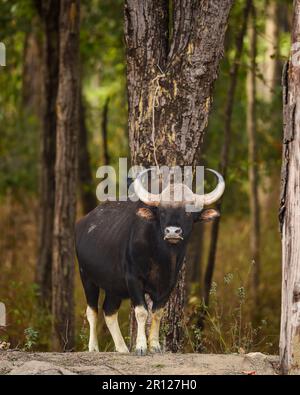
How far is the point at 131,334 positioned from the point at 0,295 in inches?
202

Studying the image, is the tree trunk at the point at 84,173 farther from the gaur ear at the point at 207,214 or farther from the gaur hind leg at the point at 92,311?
the gaur ear at the point at 207,214

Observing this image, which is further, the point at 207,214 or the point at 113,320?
A: the point at 113,320

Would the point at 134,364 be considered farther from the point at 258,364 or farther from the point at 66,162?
the point at 66,162

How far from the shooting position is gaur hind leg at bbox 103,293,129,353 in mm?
9523

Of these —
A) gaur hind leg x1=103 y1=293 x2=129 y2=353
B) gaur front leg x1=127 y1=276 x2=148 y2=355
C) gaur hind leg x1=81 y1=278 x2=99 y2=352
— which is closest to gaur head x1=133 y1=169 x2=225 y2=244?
gaur front leg x1=127 y1=276 x2=148 y2=355

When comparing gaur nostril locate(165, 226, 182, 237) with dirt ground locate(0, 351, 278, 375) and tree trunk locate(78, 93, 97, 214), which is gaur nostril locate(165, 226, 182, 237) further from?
tree trunk locate(78, 93, 97, 214)

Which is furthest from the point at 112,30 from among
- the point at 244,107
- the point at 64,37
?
the point at 244,107

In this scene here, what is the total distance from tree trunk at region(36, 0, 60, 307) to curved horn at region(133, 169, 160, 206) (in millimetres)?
6231

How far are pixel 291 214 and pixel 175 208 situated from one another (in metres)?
1.06

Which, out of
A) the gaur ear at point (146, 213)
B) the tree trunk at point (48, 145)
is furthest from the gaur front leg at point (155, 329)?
the tree trunk at point (48, 145)

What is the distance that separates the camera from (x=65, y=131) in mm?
13125

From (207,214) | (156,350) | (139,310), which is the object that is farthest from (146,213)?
(156,350)

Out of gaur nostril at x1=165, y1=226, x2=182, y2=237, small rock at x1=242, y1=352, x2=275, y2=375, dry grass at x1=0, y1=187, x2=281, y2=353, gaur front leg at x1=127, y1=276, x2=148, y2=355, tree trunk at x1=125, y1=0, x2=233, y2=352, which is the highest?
tree trunk at x1=125, y1=0, x2=233, y2=352

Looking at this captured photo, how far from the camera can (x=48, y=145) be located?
1501 cm
